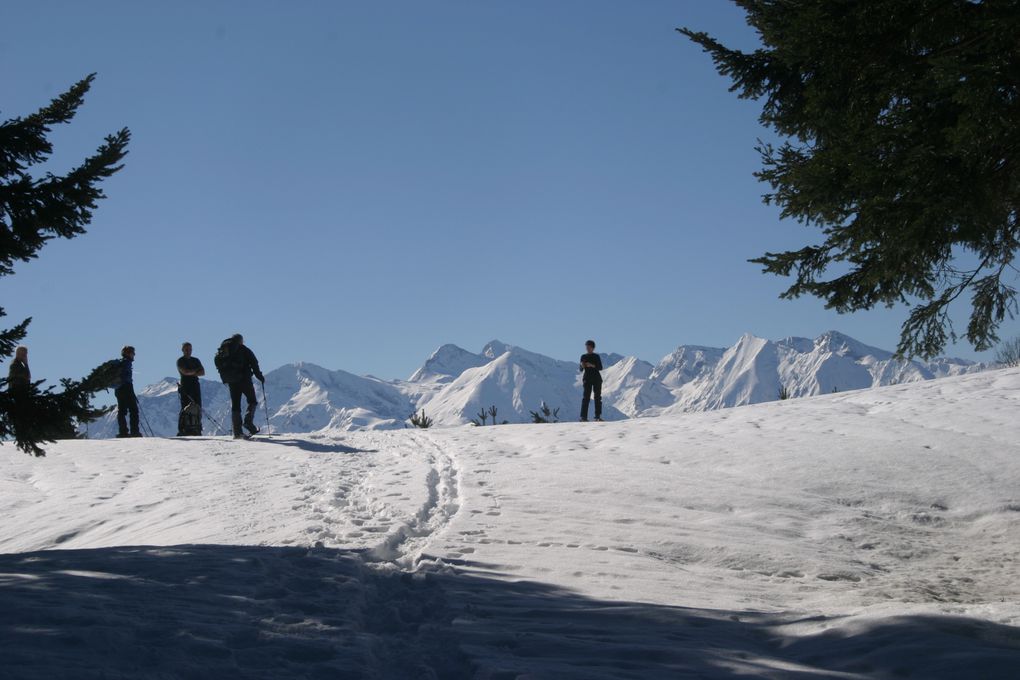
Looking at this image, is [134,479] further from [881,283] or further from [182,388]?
[881,283]

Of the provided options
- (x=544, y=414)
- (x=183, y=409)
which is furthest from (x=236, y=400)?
(x=544, y=414)

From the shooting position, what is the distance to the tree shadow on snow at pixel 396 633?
362 cm

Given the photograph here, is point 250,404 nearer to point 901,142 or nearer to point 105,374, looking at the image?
point 105,374

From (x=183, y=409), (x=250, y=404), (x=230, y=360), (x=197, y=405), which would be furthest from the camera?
(x=183, y=409)

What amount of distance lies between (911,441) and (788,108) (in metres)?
5.95

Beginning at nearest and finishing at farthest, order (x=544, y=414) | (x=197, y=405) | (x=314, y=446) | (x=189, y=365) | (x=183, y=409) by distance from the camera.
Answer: (x=314, y=446), (x=189, y=365), (x=197, y=405), (x=183, y=409), (x=544, y=414)

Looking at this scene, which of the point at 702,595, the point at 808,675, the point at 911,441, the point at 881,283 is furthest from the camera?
A: the point at 911,441

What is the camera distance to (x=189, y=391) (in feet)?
59.2

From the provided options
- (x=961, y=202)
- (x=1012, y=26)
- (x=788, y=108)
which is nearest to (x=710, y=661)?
(x=961, y=202)

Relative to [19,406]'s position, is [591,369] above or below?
above

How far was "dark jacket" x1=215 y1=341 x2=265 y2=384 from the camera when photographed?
52.3 feet

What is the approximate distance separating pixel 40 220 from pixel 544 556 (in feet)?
18.4

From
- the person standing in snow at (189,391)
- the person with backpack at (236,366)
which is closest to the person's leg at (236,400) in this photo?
the person with backpack at (236,366)

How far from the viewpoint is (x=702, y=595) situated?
18.2ft
